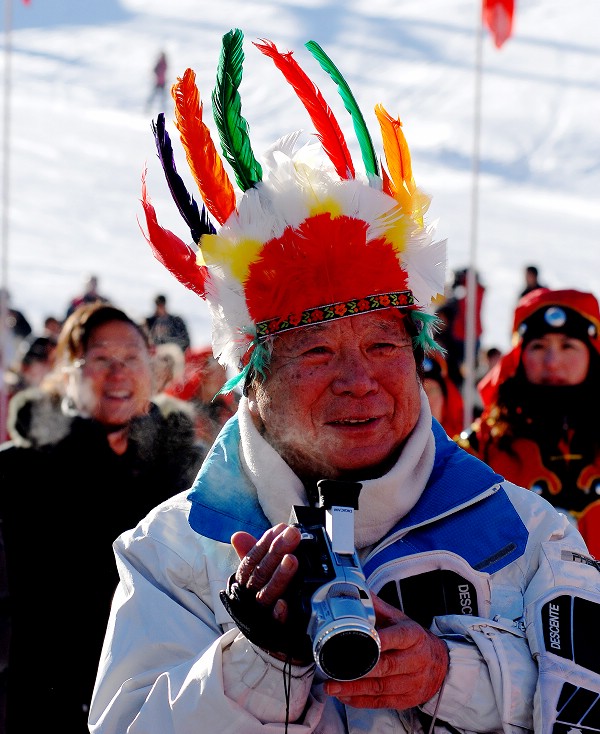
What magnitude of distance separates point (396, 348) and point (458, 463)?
0.26 m

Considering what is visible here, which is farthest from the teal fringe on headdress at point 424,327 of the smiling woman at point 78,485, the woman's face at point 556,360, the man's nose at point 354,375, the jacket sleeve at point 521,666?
the woman's face at point 556,360

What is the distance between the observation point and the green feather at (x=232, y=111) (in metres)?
2.47

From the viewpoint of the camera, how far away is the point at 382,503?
224 centimetres

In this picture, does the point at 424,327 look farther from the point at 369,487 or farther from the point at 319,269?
the point at 369,487

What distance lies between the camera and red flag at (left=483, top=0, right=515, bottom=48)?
333 inches

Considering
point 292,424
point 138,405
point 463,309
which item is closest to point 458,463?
point 292,424

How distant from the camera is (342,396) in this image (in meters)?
2.27

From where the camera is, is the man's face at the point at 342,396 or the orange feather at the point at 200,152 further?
the orange feather at the point at 200,152

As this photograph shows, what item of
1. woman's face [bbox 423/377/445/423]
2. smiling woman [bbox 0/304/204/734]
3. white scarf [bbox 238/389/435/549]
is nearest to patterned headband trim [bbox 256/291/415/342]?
white scarf [bbox 238/389/435/549]

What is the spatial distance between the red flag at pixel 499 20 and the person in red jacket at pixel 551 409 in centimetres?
436

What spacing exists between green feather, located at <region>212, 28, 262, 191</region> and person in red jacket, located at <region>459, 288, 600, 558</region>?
221cm

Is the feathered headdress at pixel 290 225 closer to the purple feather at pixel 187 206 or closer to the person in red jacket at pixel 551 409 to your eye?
the purple feather at pixel 187 206

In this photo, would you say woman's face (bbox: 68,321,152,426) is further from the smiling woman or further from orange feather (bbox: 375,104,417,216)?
orange feather (bbox: 375,104,417,216)

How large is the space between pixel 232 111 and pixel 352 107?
30 cm
